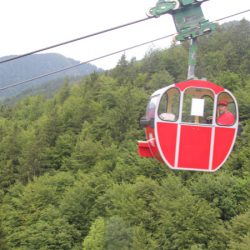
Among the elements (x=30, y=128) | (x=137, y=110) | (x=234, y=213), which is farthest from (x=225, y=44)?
(x=234, y=213)

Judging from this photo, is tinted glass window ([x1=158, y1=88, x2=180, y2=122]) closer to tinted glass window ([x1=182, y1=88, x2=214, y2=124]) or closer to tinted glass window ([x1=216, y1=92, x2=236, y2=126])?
tinted glass window ([x1=182, y1=88, x2=214, y2=124])

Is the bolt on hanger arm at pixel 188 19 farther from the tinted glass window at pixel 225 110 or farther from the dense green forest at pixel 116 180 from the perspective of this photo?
the dense green forest at pixel 116 180

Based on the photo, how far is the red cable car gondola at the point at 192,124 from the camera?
8133mm

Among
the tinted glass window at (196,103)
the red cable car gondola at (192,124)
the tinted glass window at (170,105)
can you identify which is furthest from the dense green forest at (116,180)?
the tinted glass window at (170,105)

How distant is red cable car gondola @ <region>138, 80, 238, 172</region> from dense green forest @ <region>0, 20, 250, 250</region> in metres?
16.9

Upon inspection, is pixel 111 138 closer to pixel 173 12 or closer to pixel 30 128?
pixel 30 128

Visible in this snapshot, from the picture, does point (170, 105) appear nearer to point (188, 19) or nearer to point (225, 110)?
point (225, 110)

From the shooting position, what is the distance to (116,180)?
2185 inches

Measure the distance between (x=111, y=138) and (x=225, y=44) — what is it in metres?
34.8

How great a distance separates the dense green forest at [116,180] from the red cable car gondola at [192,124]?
55.5ft

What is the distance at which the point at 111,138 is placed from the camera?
6575 centimetres

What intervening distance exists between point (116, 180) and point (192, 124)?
47.8 m

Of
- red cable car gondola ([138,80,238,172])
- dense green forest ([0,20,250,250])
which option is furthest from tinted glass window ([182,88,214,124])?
dense green forest ([0,20,250,250])

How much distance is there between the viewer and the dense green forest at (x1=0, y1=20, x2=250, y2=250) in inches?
1630
